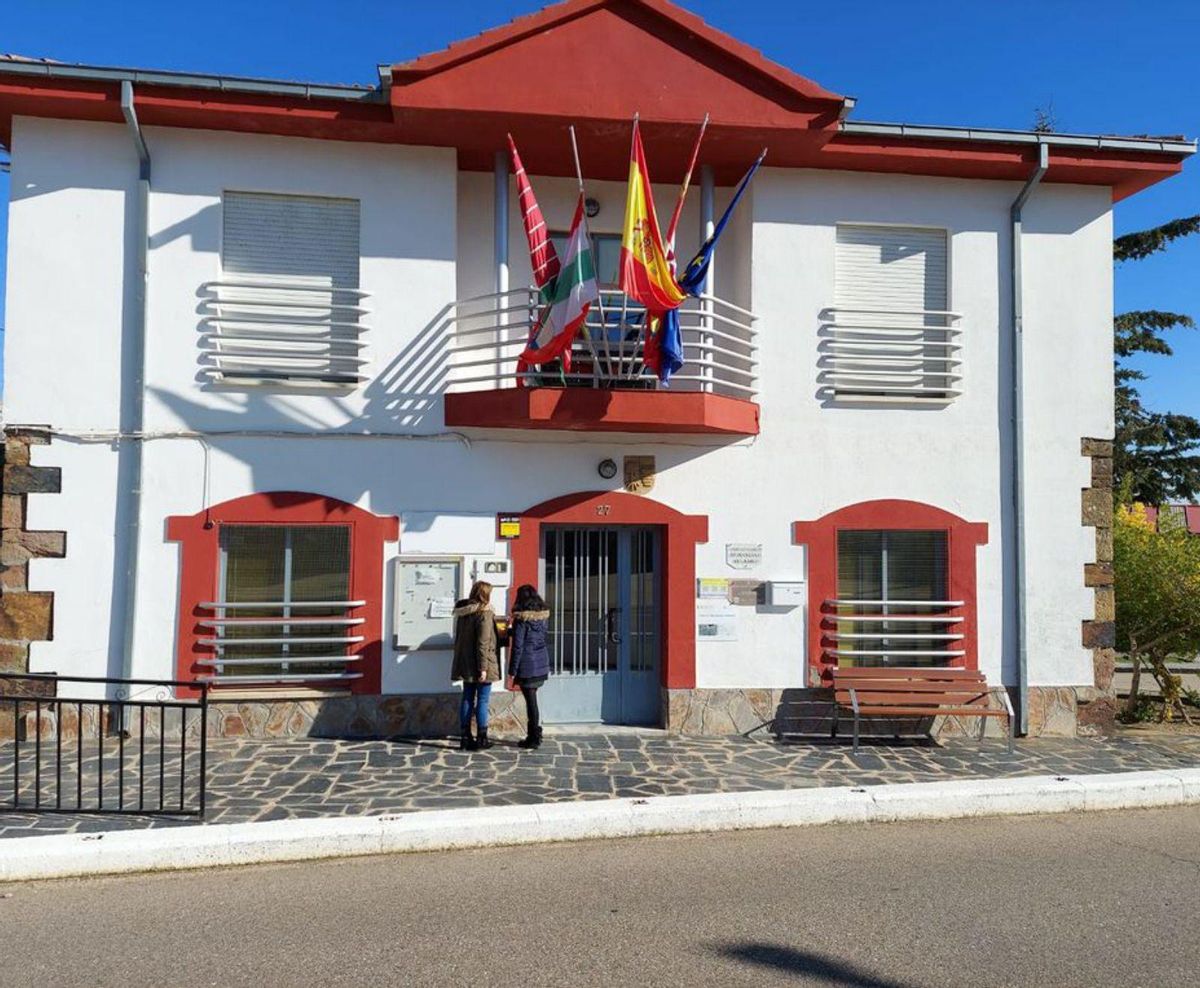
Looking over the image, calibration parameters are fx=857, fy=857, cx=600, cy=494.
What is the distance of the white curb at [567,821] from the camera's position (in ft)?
17.0

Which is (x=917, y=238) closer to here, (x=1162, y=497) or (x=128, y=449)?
(x=128, y=449)

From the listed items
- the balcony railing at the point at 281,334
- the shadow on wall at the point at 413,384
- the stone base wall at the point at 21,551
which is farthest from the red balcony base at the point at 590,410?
the stone base wall at the point at 21,551

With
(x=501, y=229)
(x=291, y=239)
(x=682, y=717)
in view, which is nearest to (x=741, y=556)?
(x=682, y=717)

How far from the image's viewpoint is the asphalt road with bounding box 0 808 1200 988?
3.90m

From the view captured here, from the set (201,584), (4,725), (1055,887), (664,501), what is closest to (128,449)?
(201,584)

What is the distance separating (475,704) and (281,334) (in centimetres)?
406

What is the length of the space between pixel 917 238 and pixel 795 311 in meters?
1.66

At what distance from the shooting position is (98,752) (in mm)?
7211

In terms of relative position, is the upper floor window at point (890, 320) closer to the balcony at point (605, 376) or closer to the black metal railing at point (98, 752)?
the balcony at point (605, 376)

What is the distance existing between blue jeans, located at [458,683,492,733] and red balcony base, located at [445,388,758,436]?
2.45 meters

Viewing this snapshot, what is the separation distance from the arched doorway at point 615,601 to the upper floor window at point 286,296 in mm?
2692

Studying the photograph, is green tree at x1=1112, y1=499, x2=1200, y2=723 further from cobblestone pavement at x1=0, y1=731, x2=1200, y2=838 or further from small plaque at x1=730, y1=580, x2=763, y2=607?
small plaque at x1=730, y1=580, x2=763, y2=607

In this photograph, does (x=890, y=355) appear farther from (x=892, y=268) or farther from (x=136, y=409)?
(x=136, y=409)

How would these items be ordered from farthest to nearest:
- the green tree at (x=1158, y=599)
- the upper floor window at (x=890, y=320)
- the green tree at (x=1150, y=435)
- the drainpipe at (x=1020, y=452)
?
the green tree at (x=1150, y=435), the green tree at (x=1158, y=599), the upper floor window at (x=890, y=320), the drainpipe at (x=1020, y=452)
